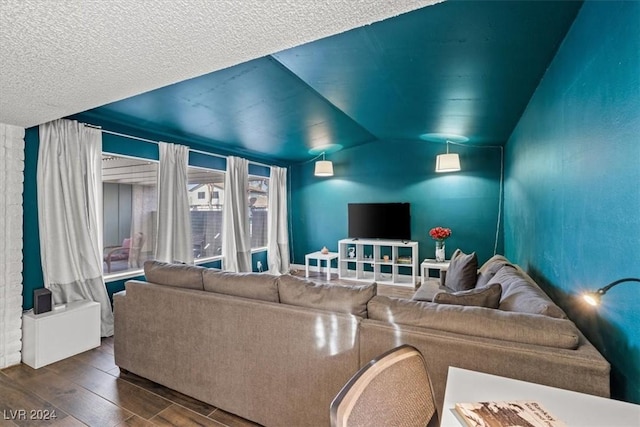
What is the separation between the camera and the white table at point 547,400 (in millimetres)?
876

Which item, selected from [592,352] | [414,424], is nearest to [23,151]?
[414,424]

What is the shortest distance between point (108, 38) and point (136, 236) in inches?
128

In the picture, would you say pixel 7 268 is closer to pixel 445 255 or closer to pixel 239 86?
pixel 239 86

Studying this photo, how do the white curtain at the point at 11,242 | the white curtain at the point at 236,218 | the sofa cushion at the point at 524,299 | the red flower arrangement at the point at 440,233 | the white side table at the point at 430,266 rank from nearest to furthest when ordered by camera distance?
the sofa cushion at the point at 524,299 < the white curtain at the point at 11,242 < the white side table at the point at 430,266 < the red flower arrangement at the point at 440,233 < the white curtain at the point at 236,218

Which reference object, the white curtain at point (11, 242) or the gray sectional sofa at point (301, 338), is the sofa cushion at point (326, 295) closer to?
the gray sectional sofa at point (301, 338)

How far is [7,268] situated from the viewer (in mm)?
2611

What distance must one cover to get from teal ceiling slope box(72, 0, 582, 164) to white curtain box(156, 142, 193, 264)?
1.01 ft

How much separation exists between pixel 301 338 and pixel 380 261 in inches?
160

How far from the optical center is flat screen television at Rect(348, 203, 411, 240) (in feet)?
18.3

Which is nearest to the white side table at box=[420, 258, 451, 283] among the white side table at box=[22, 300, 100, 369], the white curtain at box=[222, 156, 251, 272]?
the white curtain at box=[222, 156, 251, 272]

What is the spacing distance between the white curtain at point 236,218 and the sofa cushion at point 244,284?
3122 millimetres

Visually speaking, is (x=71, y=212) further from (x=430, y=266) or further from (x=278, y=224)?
(x=430, y=266)

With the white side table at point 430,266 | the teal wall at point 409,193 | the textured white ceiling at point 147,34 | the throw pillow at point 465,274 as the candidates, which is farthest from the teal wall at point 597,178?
the teal wall at point 409,193

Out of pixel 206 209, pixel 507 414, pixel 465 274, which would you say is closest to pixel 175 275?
pixel 507 414
